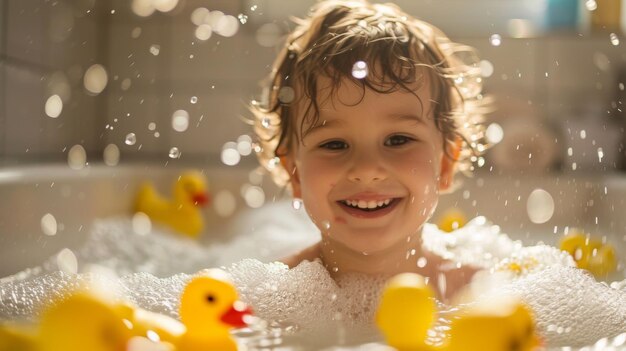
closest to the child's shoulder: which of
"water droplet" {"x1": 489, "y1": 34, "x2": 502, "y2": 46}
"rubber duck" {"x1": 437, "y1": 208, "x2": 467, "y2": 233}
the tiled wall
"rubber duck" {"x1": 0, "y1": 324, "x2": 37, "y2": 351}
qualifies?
"rubber duck" {"x1": 437, "y1": 208, "x2": 467, "y2": 233}

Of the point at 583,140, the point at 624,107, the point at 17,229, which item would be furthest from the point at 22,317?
the point at 624,107

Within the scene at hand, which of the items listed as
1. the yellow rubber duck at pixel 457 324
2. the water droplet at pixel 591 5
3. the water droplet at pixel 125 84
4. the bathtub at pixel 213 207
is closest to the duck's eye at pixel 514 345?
the yellow rubber duck at pixel 457 324

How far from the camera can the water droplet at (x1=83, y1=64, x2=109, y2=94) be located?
A: 2291mm

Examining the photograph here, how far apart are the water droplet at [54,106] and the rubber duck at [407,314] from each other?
4.94 ft

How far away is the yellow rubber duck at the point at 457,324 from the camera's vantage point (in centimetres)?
70

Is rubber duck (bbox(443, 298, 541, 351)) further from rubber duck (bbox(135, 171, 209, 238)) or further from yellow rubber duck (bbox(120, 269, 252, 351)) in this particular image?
rubber duck (bbox(135, 171, 209, 238))

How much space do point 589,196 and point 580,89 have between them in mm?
497

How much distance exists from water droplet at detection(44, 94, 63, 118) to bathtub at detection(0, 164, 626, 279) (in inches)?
7.6

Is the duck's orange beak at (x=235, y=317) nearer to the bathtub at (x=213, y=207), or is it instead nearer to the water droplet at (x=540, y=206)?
the bathtub at (x=213, y=207)

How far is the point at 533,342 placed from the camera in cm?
72

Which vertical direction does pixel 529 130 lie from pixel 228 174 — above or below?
above

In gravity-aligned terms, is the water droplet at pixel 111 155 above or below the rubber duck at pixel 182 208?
below

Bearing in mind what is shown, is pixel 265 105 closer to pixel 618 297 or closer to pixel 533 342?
pixel 618 297

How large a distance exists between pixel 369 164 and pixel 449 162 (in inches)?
10.6
